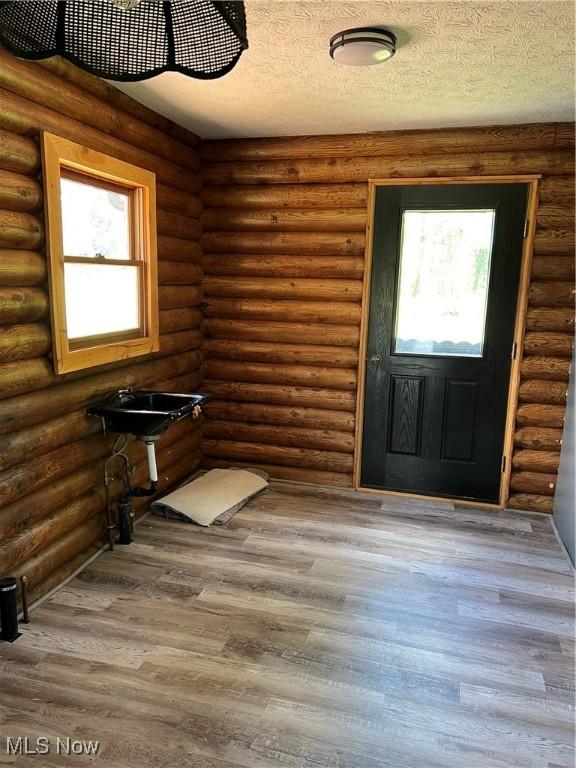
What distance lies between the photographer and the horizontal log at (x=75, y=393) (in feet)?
7.89

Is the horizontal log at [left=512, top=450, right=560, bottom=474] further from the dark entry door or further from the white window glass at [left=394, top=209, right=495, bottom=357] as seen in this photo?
the white window glass at [left=394, top=209, right=495, bottom=357]

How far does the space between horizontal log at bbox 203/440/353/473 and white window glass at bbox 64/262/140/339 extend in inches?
57.4

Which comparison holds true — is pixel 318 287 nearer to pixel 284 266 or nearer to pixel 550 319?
pixel 284 266

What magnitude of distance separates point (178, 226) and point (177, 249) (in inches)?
6.7

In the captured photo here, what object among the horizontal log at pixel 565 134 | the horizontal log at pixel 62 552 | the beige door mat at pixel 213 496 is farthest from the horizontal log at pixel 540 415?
the horizontal log at pixel 62 552

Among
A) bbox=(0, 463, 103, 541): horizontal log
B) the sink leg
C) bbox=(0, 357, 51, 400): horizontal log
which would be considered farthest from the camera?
the sink leg

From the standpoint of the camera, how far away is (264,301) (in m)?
4.24

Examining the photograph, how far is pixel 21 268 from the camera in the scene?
7.86 feet

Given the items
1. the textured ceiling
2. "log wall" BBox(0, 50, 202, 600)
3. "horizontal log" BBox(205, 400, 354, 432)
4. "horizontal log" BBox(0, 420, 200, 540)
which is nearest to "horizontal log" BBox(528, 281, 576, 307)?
the textured ceiling

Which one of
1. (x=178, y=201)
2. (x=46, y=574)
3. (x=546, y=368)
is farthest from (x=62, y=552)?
(x=546, y=368)

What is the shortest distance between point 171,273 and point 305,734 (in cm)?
299

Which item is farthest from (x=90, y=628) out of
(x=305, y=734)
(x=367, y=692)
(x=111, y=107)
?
(x=111, y=107)

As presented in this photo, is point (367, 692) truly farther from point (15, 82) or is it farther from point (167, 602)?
point (15, 82)

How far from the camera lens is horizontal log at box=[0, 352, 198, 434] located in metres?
2.40
